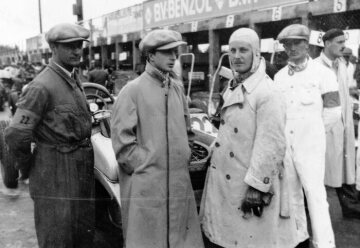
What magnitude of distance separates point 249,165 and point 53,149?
1295 millimetres

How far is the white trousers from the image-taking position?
3408 mm

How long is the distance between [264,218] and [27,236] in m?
2.75

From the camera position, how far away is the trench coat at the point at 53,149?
2709 millimetres

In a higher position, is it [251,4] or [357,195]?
[251,4]

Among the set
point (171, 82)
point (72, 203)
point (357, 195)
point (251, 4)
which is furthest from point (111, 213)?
point (251, 4)

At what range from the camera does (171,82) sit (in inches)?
110

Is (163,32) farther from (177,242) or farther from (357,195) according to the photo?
(357,195)

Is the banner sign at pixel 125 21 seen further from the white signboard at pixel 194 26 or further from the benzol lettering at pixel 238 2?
the benzol lettering at pixel 238 2

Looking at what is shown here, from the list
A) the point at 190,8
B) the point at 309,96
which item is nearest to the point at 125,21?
the point at 190,8

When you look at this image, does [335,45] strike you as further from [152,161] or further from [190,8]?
[190,8]

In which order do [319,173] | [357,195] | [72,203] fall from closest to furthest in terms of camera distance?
[72,203] → [319,173] → [357,195]

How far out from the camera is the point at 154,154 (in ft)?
8.54

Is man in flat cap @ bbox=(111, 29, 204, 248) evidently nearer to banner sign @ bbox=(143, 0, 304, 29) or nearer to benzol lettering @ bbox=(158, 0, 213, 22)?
banner sign @ bbox=(143, 0, 304, 29)

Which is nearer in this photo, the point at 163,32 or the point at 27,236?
the point at 163,32
